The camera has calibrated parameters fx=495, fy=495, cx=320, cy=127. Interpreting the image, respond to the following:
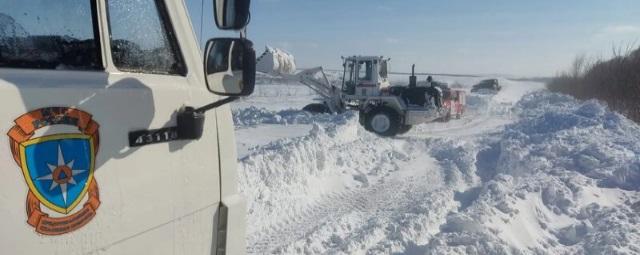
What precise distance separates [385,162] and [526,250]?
18.5 ft

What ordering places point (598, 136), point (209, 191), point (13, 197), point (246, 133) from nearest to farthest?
point (13, 197)
point (209, 191)
point (598, 136)
point (246, 133)

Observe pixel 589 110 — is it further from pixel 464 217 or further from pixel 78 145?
pixel 78 145

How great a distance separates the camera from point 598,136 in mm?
11727

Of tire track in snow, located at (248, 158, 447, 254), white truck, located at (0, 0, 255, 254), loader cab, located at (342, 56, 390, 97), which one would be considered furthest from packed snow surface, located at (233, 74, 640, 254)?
loader cab, located at (342, 56, 390, 97)

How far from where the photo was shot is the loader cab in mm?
16750

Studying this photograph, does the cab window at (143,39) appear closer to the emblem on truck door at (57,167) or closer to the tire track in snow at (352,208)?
the emblem on truck door at (57,167)

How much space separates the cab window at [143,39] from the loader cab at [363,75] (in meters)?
14.8

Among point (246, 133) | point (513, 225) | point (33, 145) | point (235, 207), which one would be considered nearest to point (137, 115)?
point (33, 145)

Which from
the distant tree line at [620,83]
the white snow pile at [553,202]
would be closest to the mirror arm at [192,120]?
the white snow pile at [553,202]

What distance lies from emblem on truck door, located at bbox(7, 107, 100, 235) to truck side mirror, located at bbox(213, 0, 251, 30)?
2.07 feet

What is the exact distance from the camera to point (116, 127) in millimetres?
1737

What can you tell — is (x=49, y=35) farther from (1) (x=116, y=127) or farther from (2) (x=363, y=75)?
(2) (x=363, y=75)

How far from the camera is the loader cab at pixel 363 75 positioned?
55.0ft

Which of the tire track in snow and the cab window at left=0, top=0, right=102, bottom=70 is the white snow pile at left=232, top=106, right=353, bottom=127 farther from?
the cab window at left=0, top=0, right=102, bottom=70
